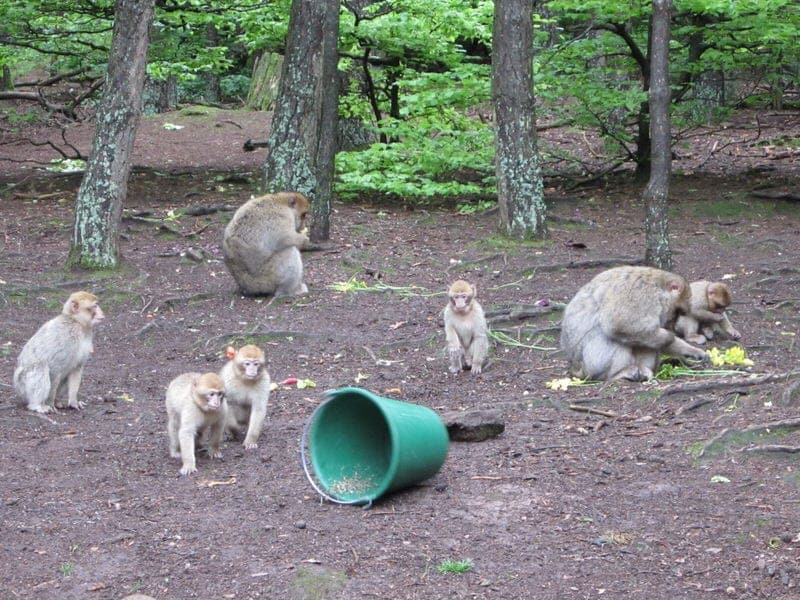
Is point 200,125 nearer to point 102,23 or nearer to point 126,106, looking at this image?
point 102,23

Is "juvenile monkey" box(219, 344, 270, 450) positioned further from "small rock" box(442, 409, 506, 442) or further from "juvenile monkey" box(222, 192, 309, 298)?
"juvenile monkey" box(222, 192, 309, 298)

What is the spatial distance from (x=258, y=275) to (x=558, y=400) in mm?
5302

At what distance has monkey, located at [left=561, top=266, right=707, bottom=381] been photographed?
9.02 metres

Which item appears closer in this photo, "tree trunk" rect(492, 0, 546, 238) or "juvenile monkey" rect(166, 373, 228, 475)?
"juvenile monkey" rect(166, 373, 228, 475)

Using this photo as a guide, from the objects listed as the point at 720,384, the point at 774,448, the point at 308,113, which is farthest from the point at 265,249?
the point at 774,448

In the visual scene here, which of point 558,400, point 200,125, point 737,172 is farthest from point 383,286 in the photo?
point 200,125

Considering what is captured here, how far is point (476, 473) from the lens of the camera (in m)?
7.11

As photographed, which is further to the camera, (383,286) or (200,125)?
(200,125)

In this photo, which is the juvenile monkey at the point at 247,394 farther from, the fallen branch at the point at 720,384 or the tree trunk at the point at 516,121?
the tree trunk at the point at 516,121

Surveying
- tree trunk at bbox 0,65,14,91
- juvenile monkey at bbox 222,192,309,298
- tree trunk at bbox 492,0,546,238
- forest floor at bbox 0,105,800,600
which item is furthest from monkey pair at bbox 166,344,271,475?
tree trunk at bbox 0,65,14,91

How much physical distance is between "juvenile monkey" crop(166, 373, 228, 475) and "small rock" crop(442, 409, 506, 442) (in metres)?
1.71

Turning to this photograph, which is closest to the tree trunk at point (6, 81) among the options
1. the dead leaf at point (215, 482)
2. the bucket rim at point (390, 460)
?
the dead leaf at point (215, 482)

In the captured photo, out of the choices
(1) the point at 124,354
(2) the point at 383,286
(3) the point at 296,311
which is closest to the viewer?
(1) the point at 124,354

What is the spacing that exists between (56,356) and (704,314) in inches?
234
